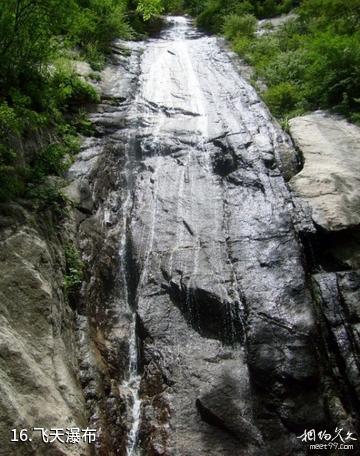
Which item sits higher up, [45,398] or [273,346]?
[45,398]

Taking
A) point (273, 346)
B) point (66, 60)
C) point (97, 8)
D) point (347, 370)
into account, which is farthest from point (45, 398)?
point (97, 8)

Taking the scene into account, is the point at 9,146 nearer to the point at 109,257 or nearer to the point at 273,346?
the point at 109,257

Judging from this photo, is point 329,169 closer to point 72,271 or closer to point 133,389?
point 72,271

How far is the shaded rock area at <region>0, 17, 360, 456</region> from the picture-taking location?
535cm

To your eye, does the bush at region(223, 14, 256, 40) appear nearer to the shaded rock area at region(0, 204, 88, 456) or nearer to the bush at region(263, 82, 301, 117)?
the bush at region(263, 82, 301, 117)

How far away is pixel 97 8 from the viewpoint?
14.0m

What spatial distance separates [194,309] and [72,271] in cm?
205

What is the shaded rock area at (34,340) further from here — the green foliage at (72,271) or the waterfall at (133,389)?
the waterfall at (133,389)

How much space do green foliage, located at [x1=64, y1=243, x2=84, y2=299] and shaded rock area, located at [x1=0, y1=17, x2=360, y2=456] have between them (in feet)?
0.66

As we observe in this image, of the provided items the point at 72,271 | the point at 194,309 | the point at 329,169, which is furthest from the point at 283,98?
the point at 72,271

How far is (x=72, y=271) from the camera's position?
6582mm

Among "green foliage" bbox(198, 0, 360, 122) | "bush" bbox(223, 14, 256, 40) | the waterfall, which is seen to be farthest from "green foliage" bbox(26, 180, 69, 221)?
"bush" bbox(223, 14, 256, 40)

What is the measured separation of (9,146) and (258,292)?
15.3 feet

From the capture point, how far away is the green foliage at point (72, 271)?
250 inches
